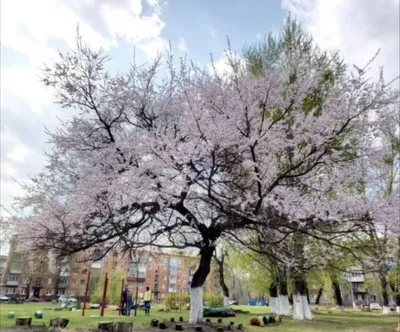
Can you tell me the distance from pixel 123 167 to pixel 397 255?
53.7ft

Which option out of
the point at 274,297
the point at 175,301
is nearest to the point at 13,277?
the point at 175,301

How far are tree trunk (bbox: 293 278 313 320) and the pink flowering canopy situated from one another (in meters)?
7.92

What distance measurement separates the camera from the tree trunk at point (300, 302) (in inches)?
610

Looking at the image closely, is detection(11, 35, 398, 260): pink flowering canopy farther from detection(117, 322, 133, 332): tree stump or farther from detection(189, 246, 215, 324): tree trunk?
detection(117, 322, 133, 332): tree stump

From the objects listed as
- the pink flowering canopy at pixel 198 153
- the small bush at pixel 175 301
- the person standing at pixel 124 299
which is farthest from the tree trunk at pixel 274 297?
the pink flowering canopy at pixel 198 153

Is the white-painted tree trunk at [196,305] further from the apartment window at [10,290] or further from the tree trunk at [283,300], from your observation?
the apartment window at [10,290]

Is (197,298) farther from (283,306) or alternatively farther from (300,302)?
(283,306)

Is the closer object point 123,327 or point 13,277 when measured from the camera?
point 123,327

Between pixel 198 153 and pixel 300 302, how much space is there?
38.9ft

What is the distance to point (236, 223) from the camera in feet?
28.6

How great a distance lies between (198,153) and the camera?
24.0 ft

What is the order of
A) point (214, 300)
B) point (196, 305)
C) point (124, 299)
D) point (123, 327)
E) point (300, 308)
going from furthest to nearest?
1. point (214, 300)
2. point (124, 299)
3. point (300, 308)
4. point (196, 305)
5. point (123, 327)

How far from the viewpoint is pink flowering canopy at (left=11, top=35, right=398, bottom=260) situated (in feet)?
22.6

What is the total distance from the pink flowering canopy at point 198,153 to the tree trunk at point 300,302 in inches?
312
